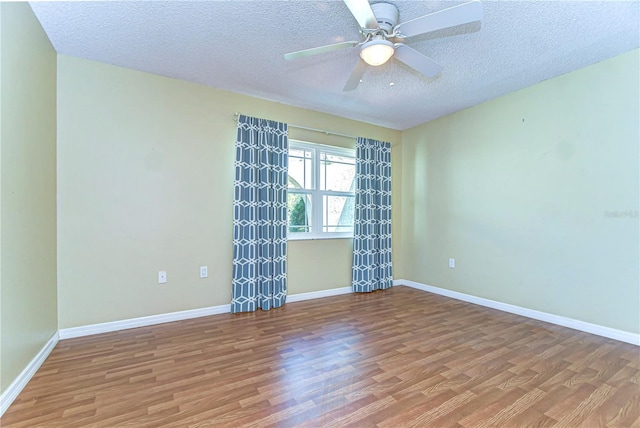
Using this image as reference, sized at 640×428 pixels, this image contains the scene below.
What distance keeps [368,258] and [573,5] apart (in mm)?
3186

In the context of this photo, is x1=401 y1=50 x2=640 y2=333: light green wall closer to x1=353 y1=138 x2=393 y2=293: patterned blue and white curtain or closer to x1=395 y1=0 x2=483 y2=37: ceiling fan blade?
x1=353 y1=138 x2=393 y2=293: patterned blue and white curtain

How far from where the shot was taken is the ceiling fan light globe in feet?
6.43

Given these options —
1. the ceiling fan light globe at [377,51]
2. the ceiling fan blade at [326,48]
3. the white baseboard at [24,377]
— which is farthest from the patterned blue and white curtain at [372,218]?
the white baseboard at [24,377]

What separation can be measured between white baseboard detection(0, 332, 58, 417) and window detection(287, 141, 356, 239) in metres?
2.41

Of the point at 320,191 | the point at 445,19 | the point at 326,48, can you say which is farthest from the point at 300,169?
the point at 445,19

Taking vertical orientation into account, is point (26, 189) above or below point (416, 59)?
below

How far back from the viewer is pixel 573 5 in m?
1.92

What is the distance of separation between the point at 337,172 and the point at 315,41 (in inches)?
78.6

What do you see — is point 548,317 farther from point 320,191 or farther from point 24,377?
point 24,377

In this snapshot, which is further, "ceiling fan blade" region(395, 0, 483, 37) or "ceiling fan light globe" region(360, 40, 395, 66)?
"ceiling fan light globe" region(360, 40, 395, 66)

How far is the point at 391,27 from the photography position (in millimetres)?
1969

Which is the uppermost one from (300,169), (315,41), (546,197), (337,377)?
(315,41)

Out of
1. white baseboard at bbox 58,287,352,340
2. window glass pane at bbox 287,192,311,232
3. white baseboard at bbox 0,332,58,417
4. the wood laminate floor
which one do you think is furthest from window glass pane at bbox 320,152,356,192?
white baseboard at bbox 0,332,58,417

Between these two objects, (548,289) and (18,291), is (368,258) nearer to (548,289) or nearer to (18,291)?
(548,289)
